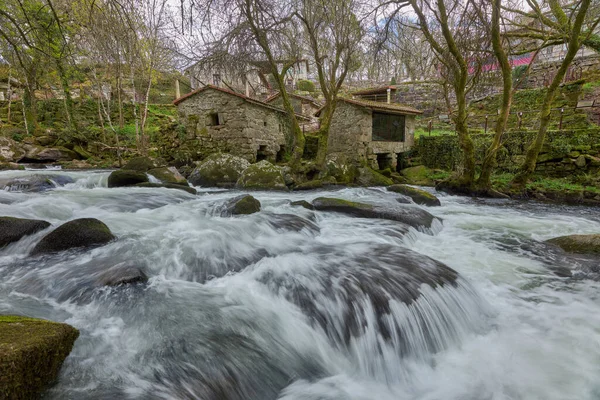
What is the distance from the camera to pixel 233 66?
10.7 m

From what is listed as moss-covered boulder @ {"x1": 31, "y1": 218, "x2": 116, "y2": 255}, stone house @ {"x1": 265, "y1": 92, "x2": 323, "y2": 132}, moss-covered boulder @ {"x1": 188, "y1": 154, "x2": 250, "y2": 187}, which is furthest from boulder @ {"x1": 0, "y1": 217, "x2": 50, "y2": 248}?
stone house @ {"x1": 265, "y1": 92, "x2": 323, "y2": 132}

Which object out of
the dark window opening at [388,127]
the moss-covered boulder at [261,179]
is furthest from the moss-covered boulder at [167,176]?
the dark window opening at [388,127]

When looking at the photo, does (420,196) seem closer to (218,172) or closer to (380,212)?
(380,212)

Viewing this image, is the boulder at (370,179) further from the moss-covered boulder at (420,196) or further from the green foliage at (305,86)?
the green foliage at (305,86)

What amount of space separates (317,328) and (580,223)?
7005 mm

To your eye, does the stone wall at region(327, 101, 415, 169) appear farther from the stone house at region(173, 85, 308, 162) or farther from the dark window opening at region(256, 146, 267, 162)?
the stone house at region(173, 85, 308, 162)

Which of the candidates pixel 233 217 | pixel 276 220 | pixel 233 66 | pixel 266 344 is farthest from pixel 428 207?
pixel 233 66

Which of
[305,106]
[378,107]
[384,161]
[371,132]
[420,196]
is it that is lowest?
[420,196]

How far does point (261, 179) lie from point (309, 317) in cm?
813

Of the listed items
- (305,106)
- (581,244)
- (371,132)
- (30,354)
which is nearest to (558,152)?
(371,132)

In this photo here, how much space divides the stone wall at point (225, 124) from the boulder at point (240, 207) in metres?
8.17

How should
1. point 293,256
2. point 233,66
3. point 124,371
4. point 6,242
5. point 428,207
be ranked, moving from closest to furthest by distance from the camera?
point 124,371, point 6,242, point 293,256, point 428,207, point 233,66

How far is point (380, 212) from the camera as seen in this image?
606cm

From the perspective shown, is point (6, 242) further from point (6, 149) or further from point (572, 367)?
point (6, 149)
